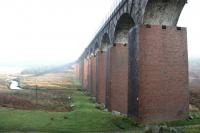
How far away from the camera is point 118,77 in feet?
90.5

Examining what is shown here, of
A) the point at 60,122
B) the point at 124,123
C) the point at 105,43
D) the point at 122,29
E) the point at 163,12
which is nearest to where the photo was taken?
the point at 163,12

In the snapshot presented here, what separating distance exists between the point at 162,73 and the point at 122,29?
9635 millimetres

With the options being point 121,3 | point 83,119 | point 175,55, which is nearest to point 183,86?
point 175,55

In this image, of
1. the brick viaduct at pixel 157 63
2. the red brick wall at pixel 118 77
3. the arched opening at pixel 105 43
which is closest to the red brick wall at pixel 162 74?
the brick viaduct at pixel 157 63

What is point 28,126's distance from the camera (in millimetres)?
19078

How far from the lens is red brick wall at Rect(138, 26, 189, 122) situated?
711 inches

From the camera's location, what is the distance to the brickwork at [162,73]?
59.2 ft

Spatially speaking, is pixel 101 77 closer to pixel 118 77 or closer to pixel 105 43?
pixel 105 43

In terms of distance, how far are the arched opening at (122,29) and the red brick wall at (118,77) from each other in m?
0.59

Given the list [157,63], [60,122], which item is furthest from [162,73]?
[60,122]

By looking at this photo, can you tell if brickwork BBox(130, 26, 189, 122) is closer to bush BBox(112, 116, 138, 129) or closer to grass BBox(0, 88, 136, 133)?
bush BBox(112, 116, 138, 129)

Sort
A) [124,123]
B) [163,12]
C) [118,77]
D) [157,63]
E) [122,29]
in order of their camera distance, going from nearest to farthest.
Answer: [163,12], [157,63], [124,123], [122,29], [118,77]

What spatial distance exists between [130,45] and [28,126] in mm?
9028

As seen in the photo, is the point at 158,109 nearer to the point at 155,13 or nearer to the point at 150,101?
the point at 150,101
